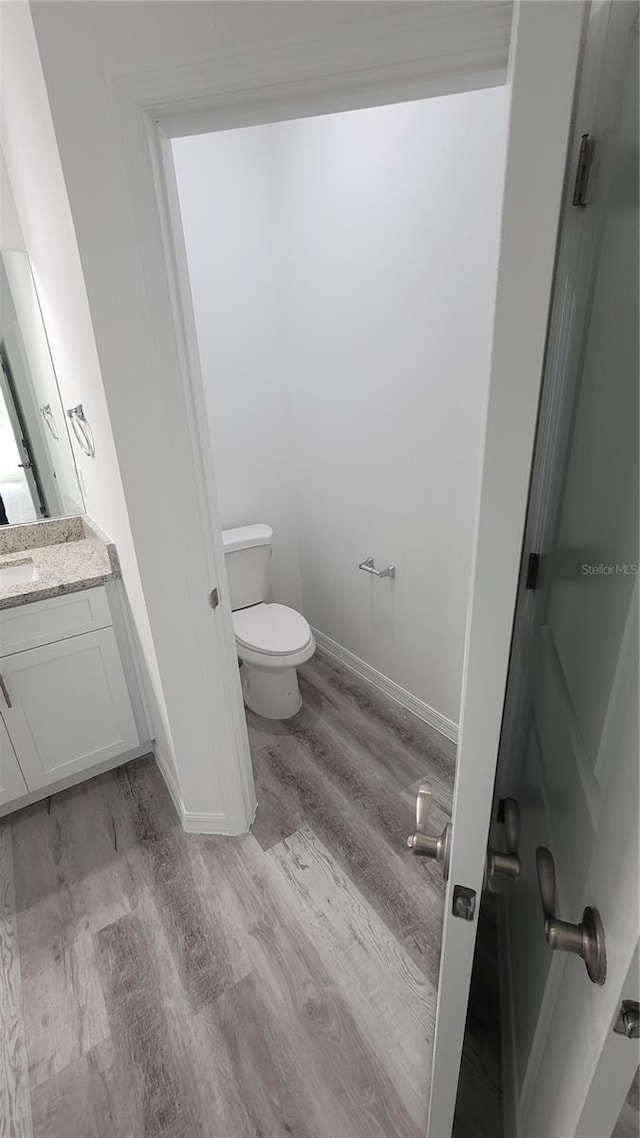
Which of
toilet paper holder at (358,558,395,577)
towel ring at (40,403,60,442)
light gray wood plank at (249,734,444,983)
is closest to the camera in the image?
light gray wood plank at (249,734,444,983)

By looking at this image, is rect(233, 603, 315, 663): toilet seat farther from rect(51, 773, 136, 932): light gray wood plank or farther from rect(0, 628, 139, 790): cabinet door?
rect(51, 773, 136, 932): light gray wood plank

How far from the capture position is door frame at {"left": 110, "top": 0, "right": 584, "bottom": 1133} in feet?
1.11

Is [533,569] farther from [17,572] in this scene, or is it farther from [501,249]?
[17,572]

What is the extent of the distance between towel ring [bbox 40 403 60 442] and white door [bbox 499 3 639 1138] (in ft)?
6.25

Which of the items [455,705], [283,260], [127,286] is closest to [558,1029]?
[455,705]

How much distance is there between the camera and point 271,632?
7.04ft

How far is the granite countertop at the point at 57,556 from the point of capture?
158 cm

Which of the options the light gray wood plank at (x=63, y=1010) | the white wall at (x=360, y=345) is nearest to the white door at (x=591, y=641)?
the white wall at (x=360, y=345)

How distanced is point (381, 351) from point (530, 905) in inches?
69.3

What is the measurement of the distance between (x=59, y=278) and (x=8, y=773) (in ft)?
5.23

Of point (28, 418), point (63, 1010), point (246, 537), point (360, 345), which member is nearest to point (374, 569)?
point (246, 537)

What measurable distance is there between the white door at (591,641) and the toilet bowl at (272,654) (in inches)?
49.3

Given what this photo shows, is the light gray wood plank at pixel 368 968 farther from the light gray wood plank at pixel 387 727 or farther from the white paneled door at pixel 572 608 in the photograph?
the light gray wood plank at pixel 387 727

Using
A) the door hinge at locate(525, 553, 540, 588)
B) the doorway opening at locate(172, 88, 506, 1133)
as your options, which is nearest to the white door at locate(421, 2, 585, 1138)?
the door hinge at locate(525, 553, 540, 588)
